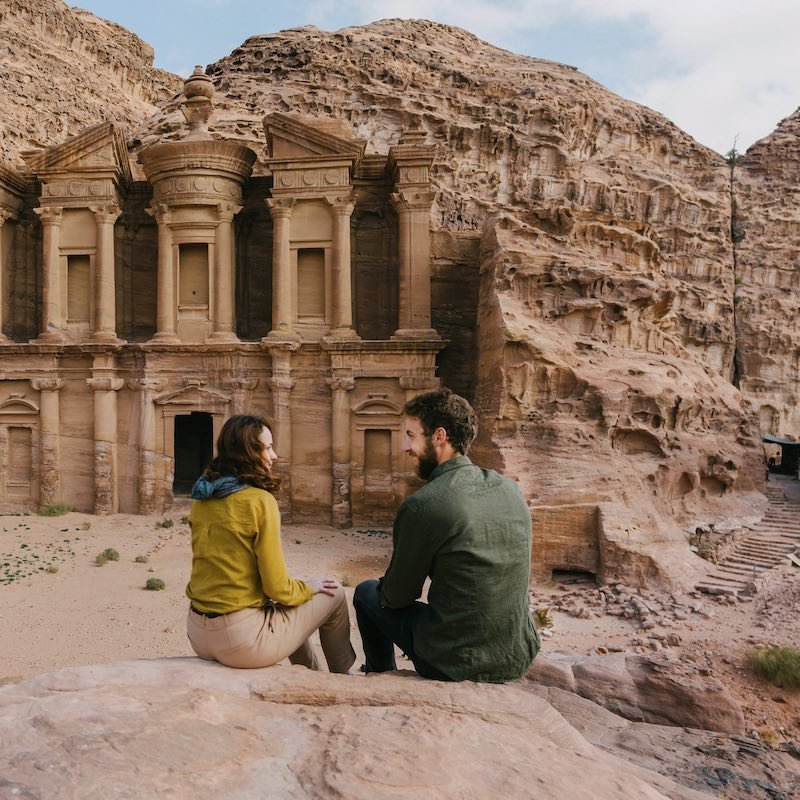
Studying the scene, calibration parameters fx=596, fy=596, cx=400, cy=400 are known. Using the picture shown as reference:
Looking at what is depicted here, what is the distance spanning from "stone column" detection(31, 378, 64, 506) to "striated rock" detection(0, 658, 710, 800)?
18.3 m

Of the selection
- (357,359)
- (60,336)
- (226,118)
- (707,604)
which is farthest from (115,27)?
(707,604)

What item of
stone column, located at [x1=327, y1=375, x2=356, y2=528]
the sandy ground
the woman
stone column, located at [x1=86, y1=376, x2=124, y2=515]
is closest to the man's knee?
the woman

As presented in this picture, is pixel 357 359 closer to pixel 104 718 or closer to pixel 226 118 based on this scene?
pixel 226 118

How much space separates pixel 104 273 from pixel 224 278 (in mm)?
4028

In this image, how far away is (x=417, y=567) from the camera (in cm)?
381

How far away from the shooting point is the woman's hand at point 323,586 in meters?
4.41

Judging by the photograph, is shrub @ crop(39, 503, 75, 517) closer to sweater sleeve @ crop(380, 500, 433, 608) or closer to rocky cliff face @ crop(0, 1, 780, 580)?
rocky cliff face @ crop(0, 1, 780, 580)

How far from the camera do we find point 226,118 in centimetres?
2445

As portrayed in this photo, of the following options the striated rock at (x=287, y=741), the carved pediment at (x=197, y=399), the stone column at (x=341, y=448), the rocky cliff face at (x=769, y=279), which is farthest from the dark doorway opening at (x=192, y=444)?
the rocky cliff face at (x=769, y=279)

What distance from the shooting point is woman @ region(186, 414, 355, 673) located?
3920 millimetres

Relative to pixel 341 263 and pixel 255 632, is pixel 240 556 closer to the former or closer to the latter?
pixel 255 632

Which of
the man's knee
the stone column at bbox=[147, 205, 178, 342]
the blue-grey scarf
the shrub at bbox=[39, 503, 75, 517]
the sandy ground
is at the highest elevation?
the stone column at bbox=[147, 205, 178, 342]

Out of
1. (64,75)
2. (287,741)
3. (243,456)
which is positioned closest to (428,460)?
(243,456)

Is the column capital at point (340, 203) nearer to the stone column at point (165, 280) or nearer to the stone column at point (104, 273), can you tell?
the stone column at point (165, 280)
